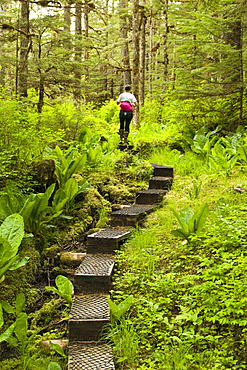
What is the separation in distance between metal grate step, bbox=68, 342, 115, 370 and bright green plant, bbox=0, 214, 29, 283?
3.16 feet

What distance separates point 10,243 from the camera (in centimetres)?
343

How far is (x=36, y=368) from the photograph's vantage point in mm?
2861

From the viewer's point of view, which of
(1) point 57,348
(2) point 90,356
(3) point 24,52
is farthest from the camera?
(3) point 24,52

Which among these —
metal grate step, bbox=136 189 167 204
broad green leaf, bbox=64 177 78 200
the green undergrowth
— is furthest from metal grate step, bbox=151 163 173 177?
the green undergrowth

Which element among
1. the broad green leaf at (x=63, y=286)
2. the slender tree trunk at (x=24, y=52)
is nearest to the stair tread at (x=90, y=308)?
the broad green leaf at (x=63, y=286)

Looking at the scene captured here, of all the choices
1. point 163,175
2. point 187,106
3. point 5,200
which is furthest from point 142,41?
point 5,200

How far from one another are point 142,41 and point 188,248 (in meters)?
12.9

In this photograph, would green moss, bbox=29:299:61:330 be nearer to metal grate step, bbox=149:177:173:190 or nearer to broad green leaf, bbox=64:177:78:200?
broad green leaf, bbox=64:177:78:200

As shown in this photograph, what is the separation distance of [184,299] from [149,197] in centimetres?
297

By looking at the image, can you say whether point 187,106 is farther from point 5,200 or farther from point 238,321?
point 238,321

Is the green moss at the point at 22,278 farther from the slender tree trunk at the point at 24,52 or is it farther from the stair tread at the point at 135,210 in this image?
the slender tree trunk at the point at 24,52

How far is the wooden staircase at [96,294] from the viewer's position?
9.13ft

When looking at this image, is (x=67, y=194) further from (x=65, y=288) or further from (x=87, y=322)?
(x=87, y=322)

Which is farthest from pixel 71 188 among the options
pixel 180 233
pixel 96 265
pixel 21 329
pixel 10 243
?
pixel 21 329
